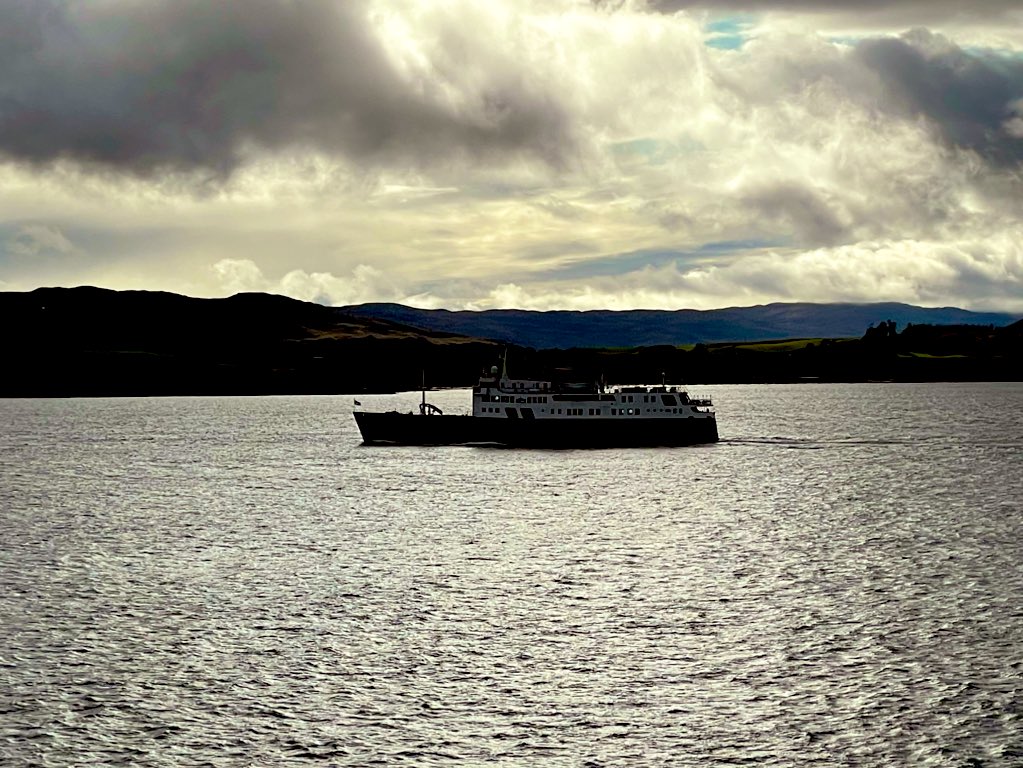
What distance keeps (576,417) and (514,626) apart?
95.5m

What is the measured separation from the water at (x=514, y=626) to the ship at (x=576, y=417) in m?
41.7

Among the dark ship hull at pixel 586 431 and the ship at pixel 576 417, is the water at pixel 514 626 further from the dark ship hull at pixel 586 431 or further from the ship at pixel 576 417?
the ship at pixel 576 417

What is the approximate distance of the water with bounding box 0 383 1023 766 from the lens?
31.2 meters

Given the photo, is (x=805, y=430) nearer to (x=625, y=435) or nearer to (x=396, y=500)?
(x=625, y=435)

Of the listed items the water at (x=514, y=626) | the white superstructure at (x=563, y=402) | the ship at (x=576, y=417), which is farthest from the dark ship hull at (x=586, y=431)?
the water at (x=514, y=626)

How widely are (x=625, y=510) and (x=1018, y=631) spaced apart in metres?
42.8

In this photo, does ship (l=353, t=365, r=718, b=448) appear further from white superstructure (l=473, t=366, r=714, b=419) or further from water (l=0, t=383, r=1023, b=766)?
water (l=0, t=383, r=1023, b=766)

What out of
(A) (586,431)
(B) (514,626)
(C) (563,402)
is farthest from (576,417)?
(B) (514,626)

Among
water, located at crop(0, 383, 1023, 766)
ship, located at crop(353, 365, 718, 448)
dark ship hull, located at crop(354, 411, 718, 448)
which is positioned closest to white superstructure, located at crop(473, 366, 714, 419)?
ship, located at crop(353, 365, 718, 448)

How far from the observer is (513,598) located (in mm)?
50781

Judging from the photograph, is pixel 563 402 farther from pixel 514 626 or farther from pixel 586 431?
pixel 514 626

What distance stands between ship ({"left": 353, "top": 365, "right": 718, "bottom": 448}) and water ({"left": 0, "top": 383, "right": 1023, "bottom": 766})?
4167cm

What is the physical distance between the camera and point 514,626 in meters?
44.9

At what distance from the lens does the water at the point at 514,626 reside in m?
31.2
